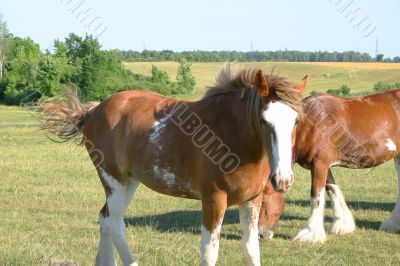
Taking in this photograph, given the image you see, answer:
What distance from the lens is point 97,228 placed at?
29.3 feet

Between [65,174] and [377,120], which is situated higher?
[377,120]

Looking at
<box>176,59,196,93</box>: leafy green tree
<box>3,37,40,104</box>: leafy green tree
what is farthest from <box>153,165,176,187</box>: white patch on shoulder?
<box>3,37,40,104</box>: leafy green tree

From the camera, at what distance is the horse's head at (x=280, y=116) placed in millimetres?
4398

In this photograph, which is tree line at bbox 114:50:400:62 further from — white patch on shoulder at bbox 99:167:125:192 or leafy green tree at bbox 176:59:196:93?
white patch on shoulder at bbox 99:167:125:192

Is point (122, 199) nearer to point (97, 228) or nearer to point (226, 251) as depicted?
point (226, 251)

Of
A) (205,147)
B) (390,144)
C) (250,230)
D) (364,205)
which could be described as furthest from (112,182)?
(364,205)

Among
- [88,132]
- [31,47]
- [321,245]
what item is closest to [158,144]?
[88,132]

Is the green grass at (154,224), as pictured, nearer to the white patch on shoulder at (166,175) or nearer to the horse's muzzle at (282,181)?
the white patch on shoulder at (166,175)

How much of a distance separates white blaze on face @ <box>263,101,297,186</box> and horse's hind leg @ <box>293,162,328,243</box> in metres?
3.97

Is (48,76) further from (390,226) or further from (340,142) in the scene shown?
(390,226)

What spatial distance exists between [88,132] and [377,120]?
4.70 m

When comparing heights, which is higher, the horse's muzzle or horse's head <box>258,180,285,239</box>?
the horse's muzzle

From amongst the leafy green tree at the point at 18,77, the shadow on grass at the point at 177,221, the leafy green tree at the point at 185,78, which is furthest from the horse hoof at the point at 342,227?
the leafy green tree at the point at 18,77

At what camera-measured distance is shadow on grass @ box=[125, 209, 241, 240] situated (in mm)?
8930
